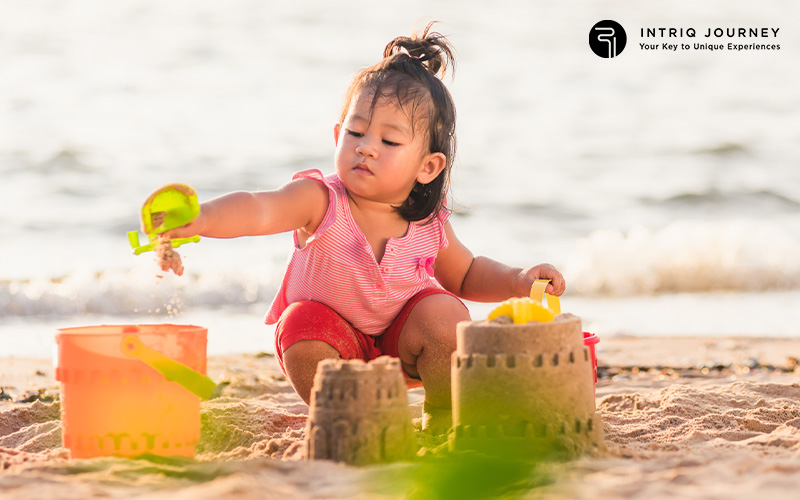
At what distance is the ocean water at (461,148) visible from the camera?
6352 millimetres

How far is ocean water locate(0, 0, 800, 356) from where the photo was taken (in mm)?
6352

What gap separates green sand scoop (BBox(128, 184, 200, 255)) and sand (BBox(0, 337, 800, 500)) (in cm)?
50

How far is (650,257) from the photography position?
734 cm

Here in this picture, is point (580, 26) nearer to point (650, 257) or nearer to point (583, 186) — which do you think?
point (583, 186)

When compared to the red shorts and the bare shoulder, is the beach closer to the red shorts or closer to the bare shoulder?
the red shorts

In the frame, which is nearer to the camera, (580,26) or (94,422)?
(94,422)

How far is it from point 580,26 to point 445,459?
11.7m

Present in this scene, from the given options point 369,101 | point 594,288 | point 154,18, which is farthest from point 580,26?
point 369,101

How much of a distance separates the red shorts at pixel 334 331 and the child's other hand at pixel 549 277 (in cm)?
30

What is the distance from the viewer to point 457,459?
1.89m

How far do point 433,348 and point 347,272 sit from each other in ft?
1.21

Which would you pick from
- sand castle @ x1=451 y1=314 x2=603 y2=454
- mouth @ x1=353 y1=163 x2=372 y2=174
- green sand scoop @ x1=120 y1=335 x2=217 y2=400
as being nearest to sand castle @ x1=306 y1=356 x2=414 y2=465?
sand castle @ x1=451 y1=314 x2=603 y2=454

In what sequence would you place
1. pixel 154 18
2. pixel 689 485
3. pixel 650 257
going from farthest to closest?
pixel 154 18, pixel 650 257, pixel 689 485

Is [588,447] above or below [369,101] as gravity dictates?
below
